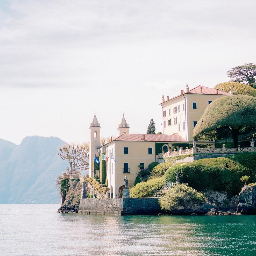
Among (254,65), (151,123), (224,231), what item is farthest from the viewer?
(254,65)

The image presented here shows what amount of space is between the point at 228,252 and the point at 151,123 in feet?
210

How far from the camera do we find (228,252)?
41.0 meters

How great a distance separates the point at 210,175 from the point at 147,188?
766 centimetres

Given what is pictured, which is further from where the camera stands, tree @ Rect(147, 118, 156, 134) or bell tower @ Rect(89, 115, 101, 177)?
tree @ Rect(147, 118, 156, 134)

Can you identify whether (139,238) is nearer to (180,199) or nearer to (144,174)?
(180,199)

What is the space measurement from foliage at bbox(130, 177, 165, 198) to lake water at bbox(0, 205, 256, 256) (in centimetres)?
1001

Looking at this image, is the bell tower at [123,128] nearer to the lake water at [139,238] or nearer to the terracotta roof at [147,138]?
the terracotta roof at [147,138]

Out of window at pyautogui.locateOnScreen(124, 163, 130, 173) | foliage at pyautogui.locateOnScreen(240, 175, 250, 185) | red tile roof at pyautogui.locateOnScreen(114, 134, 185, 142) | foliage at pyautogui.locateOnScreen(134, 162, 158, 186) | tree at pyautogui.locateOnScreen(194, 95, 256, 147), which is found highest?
tree at pyautogui.locateOnScreen(194, 95, 256, 147)

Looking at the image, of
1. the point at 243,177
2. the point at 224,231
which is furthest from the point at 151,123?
the point at 224,231

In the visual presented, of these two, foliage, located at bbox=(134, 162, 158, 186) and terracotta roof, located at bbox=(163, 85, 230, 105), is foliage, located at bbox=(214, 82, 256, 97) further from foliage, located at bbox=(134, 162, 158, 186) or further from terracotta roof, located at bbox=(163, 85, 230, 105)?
foliage, located at bbox=(134, 162, 158, 186)

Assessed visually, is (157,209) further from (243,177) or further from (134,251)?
(134,251)

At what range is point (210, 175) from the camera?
74.2m

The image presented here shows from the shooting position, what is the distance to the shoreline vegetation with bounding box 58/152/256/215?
233 feet

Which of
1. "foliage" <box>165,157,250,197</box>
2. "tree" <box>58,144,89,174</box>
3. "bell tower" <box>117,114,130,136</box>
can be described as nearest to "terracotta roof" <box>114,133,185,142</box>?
"foliage" <box>165,157,250,197</box>
